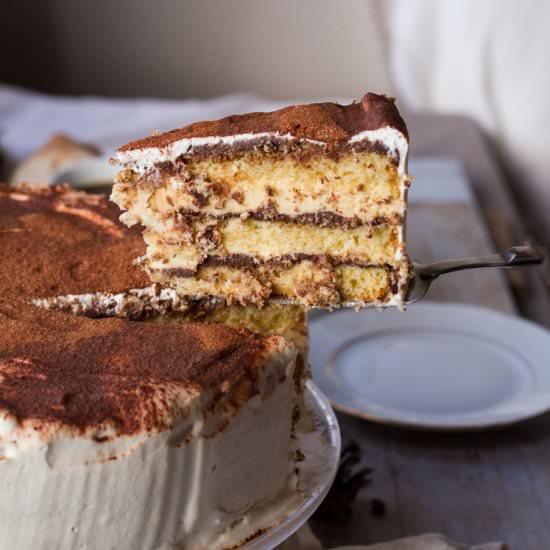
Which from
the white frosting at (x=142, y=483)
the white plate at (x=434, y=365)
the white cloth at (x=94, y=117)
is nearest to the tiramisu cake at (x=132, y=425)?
the white frosting at (x=142, y=483)

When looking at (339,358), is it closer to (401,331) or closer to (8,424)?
(401,331)

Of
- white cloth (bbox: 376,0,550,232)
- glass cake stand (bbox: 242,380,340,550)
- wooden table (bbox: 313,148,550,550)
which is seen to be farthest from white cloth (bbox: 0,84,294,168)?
glass cake stand (bbox: 242,380,340,550)

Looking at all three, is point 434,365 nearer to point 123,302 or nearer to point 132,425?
point 123,302

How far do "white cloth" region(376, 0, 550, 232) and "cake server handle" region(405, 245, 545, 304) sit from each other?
272 cm

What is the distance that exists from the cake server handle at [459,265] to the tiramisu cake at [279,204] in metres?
0.04

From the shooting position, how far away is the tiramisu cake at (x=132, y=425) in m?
1.26

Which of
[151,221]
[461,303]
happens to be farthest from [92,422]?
[461,303]

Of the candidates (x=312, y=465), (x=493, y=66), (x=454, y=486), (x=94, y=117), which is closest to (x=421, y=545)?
(x=312, y=465)

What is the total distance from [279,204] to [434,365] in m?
0.97

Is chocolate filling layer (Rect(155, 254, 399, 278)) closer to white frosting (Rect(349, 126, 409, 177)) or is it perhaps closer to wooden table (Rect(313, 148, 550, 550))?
white frosting (Rect(349, 126, 409, 177))

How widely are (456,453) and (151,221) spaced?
988 mm

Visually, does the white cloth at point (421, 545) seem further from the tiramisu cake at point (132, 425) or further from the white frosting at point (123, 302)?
the white frosting at point (123, 302)

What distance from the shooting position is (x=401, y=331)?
2.63 metres

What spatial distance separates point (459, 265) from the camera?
5.58 ft
